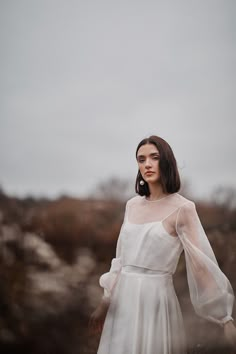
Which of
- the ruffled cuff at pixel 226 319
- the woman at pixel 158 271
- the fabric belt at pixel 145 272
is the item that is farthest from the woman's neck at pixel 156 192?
the ruffled cuff at pixel 226 319

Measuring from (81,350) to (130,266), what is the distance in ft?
1.93

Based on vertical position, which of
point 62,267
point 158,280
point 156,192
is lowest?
point 158,280

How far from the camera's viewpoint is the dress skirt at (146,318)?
1.05 metres

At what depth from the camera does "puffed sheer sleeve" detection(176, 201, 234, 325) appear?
0.99 meters

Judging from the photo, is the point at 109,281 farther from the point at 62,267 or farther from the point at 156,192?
the point at 62,267

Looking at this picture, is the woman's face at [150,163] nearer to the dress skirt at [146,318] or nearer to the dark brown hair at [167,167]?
the dark brown hair at [167,167]

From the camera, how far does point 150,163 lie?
109 centimetres

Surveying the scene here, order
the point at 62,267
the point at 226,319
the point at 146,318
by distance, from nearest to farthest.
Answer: the point at 226,319 → the point at 146,318 → the point at 62,267

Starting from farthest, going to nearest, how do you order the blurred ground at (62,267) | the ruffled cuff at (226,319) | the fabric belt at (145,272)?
1. the blurred ground at (62,267)
2. the fabric belt at (145,272)
3. the ruffled cuff at (226,319)

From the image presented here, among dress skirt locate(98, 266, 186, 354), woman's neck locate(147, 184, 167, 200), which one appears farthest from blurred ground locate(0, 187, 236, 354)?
woman's neck locate(147, 184, 167, 200)

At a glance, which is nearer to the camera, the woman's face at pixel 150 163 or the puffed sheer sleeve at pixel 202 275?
the puffed sheer sleeve at pixel 202 275
